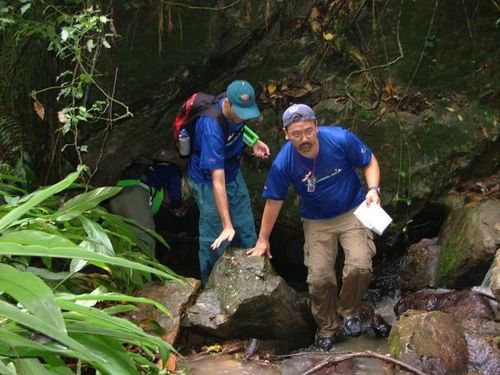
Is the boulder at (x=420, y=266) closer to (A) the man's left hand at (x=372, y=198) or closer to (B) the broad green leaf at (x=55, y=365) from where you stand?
(A) the man's left hand at (x=372, y=198)

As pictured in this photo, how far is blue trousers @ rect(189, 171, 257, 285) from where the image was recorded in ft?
16.7

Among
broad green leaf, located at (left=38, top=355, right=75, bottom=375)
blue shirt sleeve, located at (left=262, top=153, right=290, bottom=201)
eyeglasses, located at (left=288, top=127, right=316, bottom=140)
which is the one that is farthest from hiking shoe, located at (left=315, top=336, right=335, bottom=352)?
broad green leaf, located at (left=38, top=355, right=75, bottom=375)

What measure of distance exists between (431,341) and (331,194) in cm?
129

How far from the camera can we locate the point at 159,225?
22.9 feet

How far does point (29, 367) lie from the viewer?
1.92m

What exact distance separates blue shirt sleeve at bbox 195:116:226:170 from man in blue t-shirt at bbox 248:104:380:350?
43cm

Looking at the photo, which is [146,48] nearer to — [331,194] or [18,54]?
[18,54]

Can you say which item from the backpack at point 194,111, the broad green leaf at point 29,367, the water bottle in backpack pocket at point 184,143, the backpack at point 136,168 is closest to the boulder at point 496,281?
the backpack at point 194,111

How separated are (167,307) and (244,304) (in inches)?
24.0

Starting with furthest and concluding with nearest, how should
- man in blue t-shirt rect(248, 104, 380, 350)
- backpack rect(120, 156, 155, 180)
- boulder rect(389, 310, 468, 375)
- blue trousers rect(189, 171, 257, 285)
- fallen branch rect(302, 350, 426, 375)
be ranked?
backpack rect(120, 156, 155, 180), blue trousers rect(189, 171, 257, 285), man in blue t-shirt rect(248, 104, 380, 350), boulder rect(389, 310, 468, 375), fallen branch rect(302, 350, 426, 375)

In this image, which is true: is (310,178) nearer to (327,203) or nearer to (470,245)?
(327,203)

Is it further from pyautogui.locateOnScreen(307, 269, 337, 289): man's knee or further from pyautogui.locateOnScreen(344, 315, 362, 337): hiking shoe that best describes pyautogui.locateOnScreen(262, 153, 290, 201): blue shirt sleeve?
pyautogui.locateOnScreen(344, 315, 362, 337): hiking shoe

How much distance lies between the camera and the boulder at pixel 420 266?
5.52 m

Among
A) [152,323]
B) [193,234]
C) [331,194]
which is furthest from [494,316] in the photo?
[193,234]
